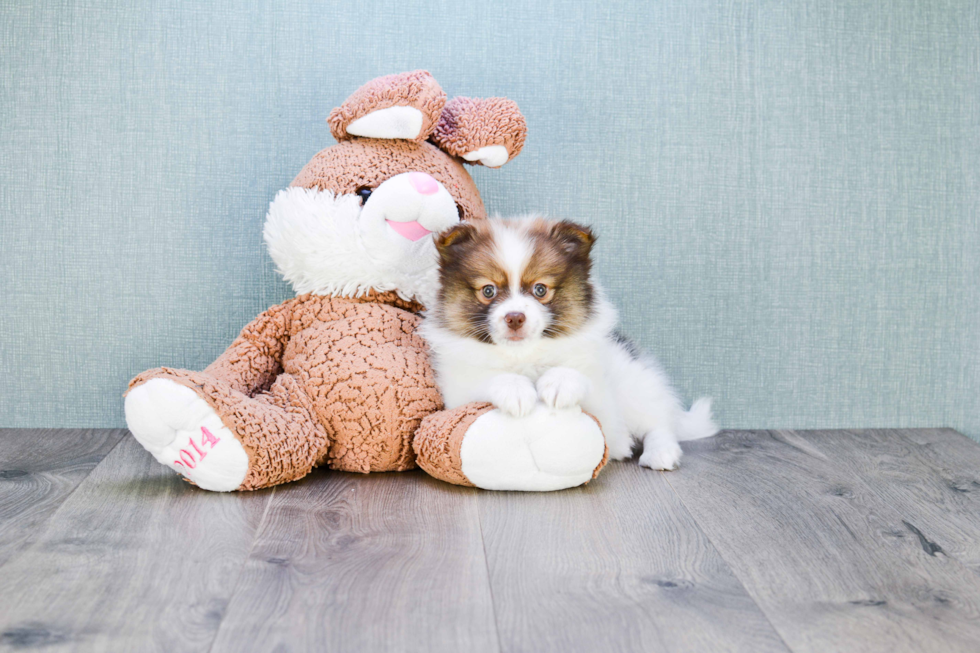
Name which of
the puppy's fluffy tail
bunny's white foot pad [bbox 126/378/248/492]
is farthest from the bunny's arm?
Answer: the puppy's fluffy tail

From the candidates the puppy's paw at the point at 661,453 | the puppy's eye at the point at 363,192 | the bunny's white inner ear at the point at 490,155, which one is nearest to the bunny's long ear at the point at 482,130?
the bunny's white inner ear at the point at 490,155

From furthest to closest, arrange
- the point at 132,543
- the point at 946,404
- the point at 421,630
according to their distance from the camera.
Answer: the point at 946,404
the point at 132,543
the point at 421,630

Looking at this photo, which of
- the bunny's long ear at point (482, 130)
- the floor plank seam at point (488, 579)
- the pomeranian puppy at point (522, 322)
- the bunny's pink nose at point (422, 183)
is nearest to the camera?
the floor plank seam at point (488, 579)

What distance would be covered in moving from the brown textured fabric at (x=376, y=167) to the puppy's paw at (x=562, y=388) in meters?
0.47

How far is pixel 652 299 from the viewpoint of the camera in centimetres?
221

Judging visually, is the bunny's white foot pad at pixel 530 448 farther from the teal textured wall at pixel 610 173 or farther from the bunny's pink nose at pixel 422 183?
the teal textured wall at pixel 610 173

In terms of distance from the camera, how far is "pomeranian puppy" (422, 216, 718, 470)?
5.25 feet

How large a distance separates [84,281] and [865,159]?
2.06 m

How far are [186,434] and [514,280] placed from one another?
2.23ft

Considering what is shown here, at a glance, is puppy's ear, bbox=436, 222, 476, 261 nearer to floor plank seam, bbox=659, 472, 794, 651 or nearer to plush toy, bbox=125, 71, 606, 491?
plush toy, bbox=125, 71, 606, 491

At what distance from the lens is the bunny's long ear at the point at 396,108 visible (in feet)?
5.77

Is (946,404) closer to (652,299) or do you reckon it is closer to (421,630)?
(652,299)

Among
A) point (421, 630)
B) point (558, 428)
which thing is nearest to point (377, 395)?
point (558, 428)

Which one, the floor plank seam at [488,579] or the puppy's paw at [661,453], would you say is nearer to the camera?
the floor plank seam at [488,579]
